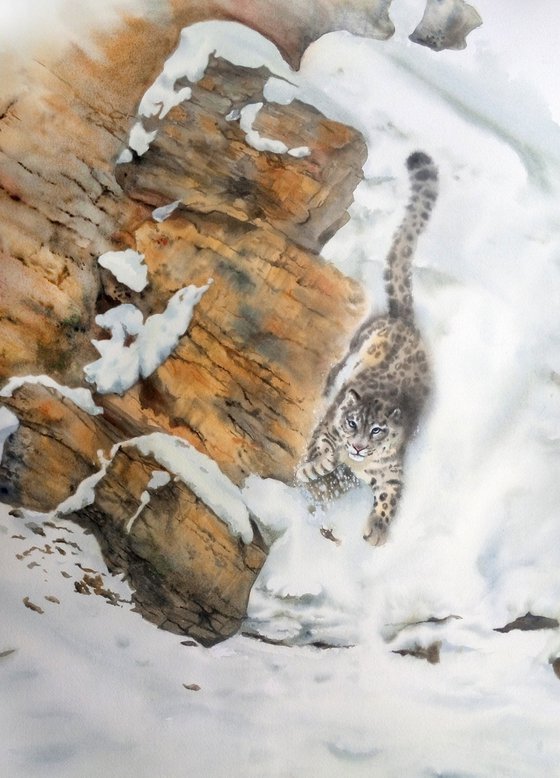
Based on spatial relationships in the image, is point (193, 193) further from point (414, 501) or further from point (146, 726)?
point (146, 726)

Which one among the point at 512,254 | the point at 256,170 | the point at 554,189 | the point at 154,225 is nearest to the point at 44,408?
the point at 154,225

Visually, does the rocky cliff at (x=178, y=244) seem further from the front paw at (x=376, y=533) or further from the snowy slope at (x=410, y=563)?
the front paw at (x=376, y=533)

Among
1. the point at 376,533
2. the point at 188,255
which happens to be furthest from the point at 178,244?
the point at 376,533

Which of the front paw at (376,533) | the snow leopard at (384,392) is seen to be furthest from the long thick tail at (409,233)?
the front paw at (376,533)

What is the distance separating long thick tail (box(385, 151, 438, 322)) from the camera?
139cm

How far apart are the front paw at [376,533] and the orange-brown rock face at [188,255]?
0.63 ft

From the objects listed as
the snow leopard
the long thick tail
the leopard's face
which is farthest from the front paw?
the long thick tail

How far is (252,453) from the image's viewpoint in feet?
4.71

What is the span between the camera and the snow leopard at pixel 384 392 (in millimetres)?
1401

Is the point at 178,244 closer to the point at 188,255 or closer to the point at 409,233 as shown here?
Answer: the point at 188,255

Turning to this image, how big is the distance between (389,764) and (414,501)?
57cm

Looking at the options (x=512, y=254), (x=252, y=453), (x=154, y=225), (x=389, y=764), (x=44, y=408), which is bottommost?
(x=389, y=764)

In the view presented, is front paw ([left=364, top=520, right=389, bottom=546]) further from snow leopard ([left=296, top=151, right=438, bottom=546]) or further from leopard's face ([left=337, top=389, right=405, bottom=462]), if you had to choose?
leopard's face ([left=337, top=389, right=405, bottom=462])

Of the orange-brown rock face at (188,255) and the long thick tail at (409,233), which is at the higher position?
the long thick tail at (409,233)
